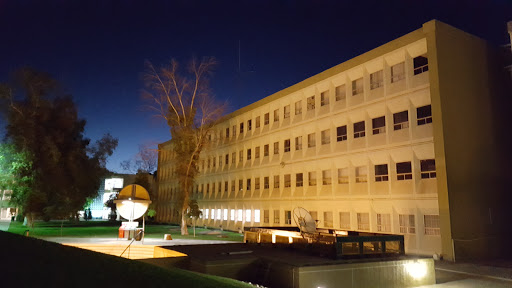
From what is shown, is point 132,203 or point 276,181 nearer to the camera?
point 132,203

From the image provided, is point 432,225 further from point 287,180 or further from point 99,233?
point 99,233

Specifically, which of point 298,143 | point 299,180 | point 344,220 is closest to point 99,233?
point 299,180

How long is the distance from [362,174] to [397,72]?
8.29 meters

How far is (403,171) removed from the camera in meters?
28.3

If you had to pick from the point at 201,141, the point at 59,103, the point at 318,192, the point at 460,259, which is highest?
the point at 59,103

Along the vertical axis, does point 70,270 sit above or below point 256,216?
below

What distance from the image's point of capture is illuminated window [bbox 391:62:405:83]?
29.1 m

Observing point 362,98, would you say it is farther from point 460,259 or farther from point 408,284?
point 408,284

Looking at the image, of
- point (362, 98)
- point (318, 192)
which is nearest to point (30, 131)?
point (318, 192)

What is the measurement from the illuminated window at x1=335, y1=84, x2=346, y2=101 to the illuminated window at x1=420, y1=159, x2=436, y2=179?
9.64m

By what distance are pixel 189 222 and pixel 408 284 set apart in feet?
159

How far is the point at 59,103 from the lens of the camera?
42.7 meters

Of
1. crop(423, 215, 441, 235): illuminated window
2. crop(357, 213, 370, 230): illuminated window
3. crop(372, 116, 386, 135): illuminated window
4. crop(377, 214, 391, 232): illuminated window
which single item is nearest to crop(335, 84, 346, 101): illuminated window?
crop(372, 116, 386, 135): illuminated window

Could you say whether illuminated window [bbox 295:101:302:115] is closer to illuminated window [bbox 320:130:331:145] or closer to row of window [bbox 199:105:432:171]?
row of window [bbox 199:105:432:171]
